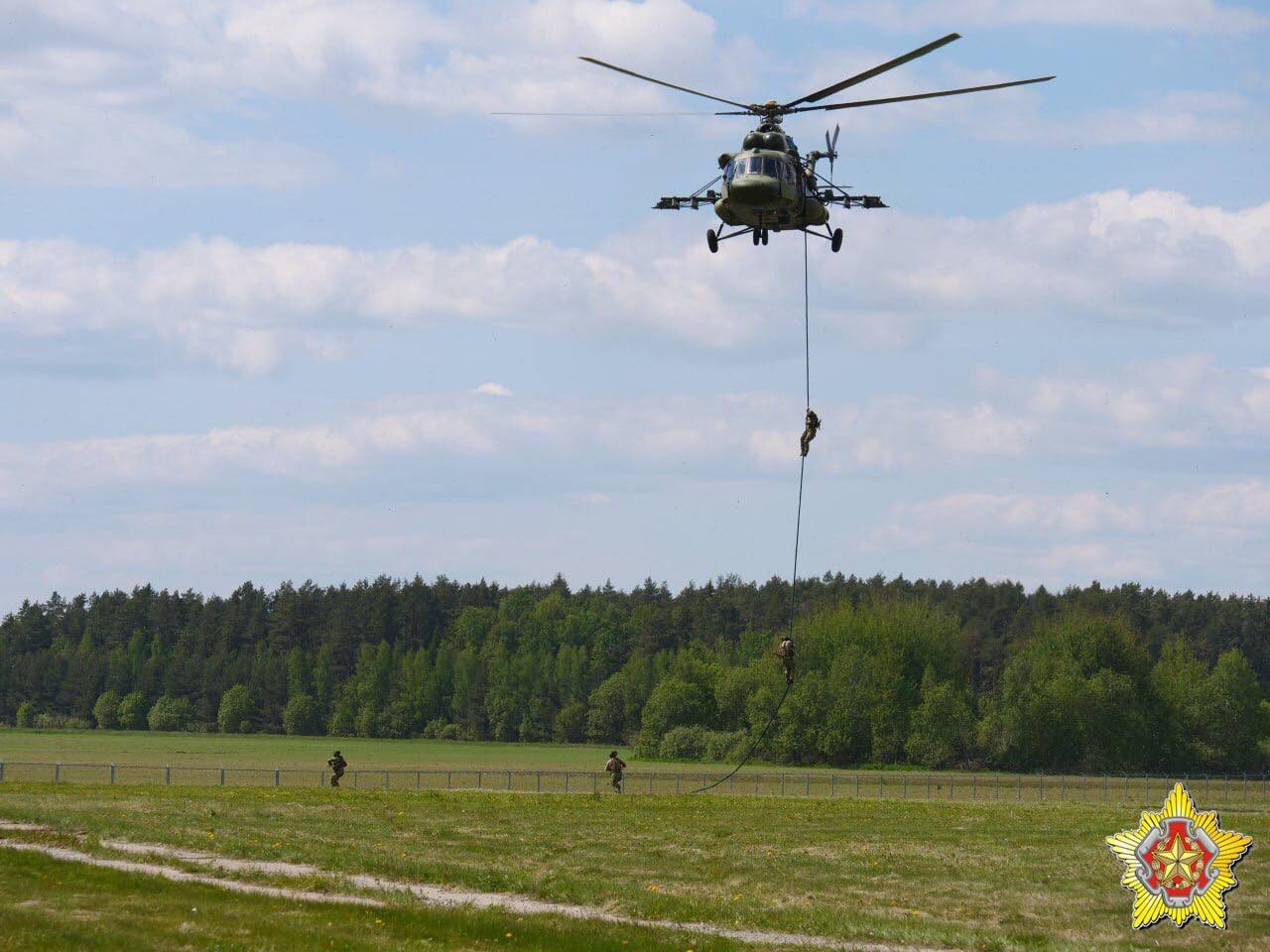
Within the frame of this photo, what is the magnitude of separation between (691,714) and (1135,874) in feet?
355

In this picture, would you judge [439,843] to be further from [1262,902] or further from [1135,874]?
[1135,874]

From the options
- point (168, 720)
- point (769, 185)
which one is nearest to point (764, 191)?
point (769, 185)

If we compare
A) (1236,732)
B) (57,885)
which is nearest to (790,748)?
(1236,732)

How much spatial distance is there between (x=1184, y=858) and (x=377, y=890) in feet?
50.9

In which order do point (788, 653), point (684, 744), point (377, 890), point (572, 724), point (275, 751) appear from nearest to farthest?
point (377, 890)
point (788, 653)
point (684, 744)
point (275, 751)
point (572, 724)

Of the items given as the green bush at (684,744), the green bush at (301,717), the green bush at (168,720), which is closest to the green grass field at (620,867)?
the green bush at (684,744)

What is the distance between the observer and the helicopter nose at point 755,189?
33031 mm

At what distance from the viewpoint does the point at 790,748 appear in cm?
11544

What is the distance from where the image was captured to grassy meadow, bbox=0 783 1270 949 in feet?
92.4

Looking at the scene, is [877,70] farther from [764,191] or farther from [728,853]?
[728,853]

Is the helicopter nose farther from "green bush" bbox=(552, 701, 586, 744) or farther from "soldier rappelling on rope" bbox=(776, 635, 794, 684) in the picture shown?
"green bush" bbox=(552, 701, 586, 744)

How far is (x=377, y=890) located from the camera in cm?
2925

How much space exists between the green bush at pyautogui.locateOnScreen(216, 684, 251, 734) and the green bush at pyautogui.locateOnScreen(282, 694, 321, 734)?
5250mm

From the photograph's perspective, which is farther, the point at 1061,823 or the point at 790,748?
the point at 790,748
